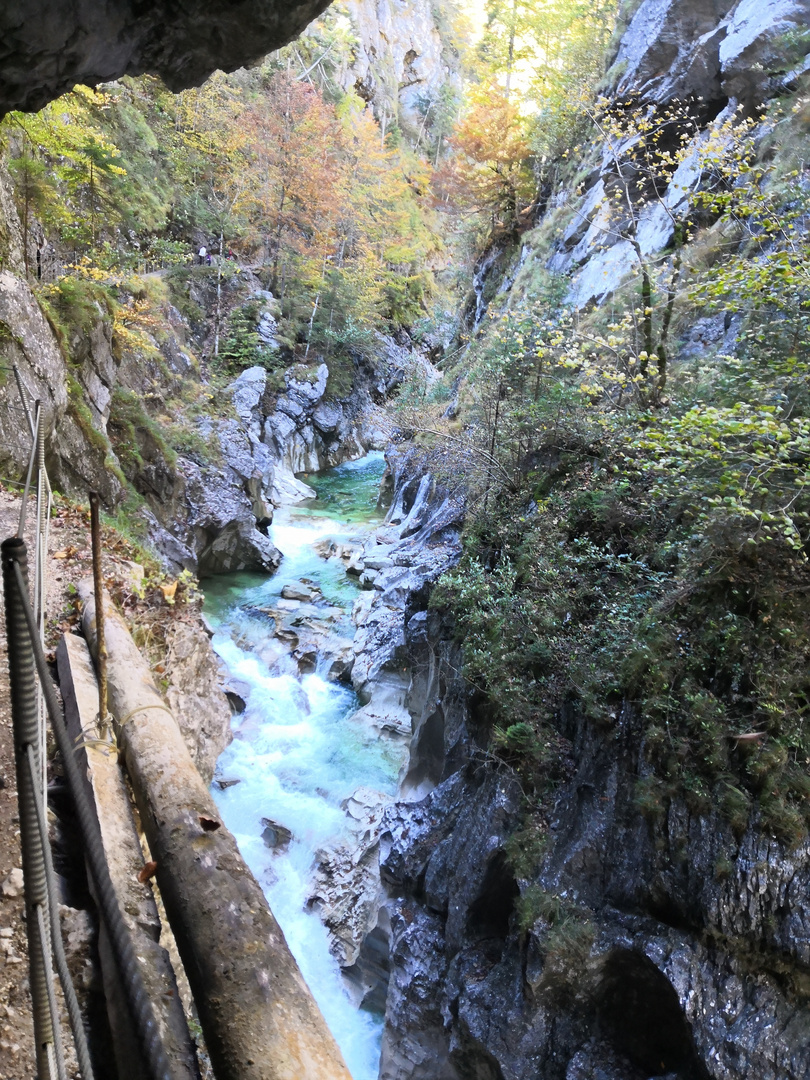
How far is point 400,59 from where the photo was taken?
41.4 metres

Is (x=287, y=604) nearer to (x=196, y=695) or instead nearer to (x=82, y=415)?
(x=82, y=415)

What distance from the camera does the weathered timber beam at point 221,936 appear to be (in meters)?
2.31

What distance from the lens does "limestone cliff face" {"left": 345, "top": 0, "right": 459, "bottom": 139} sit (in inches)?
1441

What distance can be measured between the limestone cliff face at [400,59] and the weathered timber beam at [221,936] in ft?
133

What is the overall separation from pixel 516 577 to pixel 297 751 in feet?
16.4

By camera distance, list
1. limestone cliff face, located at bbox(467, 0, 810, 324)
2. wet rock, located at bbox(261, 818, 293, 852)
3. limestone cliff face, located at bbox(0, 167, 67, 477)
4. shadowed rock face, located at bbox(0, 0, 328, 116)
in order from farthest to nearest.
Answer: limestone cliff face, located at bbox(467, 0, 810, 324), wet rock, located at bbox(261, 818, 293, 852), limestone cliff face, located at bbox(0, 167, 67, 477), shadowed rock face, located at bbox(0, 0, 328, 116)

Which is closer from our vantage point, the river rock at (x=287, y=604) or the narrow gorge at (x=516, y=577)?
the narrow gorge at (x=516, y=577)

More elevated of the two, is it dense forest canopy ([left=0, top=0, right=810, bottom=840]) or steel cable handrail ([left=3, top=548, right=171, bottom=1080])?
dense forest canopy ([left=0, top=0, right=810, bottom=840])

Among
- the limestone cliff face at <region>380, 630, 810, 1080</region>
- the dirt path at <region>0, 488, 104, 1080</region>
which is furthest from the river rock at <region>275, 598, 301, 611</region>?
the dirt path at <region>0, 488, 104, 1080</region>

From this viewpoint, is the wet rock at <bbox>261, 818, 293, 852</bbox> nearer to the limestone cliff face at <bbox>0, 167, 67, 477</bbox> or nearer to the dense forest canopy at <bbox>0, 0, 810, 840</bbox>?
the dense forest canopy at <bbox>0, 0, 810, 840</bbox>

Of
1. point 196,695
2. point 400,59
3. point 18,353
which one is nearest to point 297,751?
point 196,695

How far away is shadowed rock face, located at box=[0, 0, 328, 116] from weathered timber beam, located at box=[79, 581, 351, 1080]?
12.4 ft

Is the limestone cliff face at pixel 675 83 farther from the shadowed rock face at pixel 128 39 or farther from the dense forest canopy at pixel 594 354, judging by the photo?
the shadowed rock face at pixel 128 39

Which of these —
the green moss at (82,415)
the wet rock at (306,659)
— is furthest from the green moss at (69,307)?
the wet rock at (306,659)
